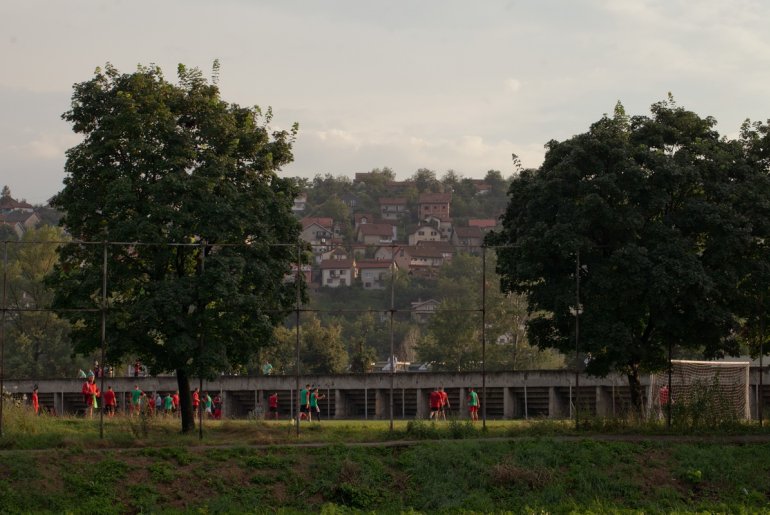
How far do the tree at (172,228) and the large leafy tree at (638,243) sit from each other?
8.03m

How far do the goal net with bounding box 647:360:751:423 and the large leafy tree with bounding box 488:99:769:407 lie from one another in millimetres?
936

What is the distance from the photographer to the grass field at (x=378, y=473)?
27.3m

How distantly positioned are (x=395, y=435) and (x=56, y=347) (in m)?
52.4

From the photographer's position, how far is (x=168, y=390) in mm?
62344

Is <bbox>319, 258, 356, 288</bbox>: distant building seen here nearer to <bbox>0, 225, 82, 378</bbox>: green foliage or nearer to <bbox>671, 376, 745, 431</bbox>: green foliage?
<bbox>0, 225, 82, 378</bbox>: green foliage

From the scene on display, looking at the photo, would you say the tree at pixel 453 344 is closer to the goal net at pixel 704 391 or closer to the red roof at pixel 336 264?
the goal net at pixel 704 391

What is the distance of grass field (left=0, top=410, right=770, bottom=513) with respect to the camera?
27297 mm

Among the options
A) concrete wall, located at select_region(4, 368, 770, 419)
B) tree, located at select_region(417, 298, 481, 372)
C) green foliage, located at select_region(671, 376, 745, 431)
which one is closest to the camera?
green foliage, located at select_region(671, 376, 745, 431)

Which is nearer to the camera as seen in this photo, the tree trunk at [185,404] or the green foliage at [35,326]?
the tree trunk at [185,404]

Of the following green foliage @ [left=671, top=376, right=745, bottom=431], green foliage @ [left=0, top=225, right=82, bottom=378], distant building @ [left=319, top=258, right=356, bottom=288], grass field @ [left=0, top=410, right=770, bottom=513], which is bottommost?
grass field @ [left=0, top=410, right=770, bottom=513]

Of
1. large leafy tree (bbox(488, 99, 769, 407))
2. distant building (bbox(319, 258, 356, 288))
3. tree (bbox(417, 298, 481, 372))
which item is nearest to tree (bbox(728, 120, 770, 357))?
large leafy tree (bbox(488, 99, 769, 407))

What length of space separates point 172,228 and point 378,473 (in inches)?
378

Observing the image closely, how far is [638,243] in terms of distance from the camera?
35.4m

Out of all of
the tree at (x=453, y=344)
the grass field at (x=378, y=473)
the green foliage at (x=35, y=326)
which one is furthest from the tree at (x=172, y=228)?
the tree at (x=453, y=344)
